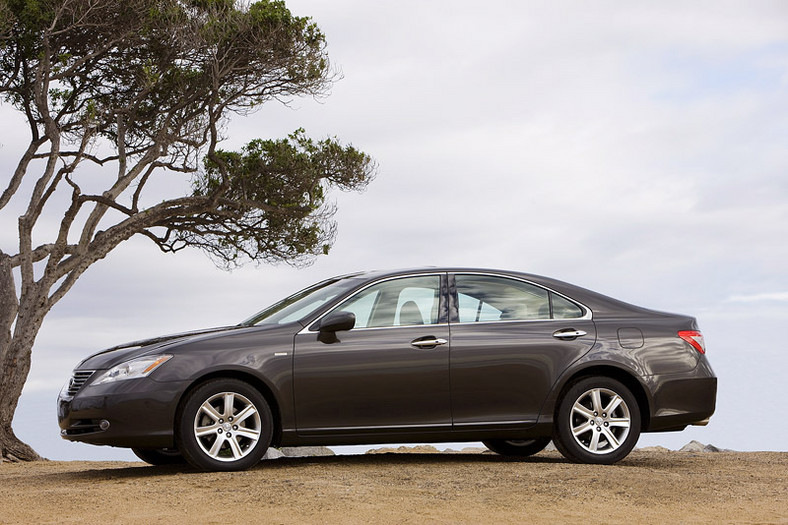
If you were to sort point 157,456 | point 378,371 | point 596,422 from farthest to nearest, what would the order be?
point 157,456 → point 596,422 → point 378,371

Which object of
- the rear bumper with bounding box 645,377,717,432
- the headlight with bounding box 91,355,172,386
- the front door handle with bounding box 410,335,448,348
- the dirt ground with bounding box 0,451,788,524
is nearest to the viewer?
the dirt ground with bounding box 0,451,788,524

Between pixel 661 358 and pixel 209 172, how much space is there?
45.0 ft

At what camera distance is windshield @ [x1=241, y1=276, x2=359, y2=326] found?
8.31 meters

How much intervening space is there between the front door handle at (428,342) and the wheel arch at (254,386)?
4.21 ft

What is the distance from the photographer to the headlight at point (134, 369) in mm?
7750

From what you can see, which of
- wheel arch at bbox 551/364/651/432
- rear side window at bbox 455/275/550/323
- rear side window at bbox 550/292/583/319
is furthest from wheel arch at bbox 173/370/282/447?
rear side window at bbox 550/292/583/319

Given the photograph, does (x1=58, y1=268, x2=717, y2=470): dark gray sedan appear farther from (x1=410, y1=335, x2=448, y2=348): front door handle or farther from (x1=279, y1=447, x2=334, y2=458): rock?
(x1=279, y1=447, x2=334, y2=458): rock

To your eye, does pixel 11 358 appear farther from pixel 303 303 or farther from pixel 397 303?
pixel 397 303

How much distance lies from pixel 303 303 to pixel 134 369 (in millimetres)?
1607

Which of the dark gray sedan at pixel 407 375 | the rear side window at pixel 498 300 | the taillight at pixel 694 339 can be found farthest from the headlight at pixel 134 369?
the taillight at pixel 694 339

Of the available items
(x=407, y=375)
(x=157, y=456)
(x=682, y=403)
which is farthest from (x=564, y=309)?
(x=157, y=456)

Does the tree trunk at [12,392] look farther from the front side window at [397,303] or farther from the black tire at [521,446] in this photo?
the front side window at [397,303]

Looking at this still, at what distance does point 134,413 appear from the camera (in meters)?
7.66

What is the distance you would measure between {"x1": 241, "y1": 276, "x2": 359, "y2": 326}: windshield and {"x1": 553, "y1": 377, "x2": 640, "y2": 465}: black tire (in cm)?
222
